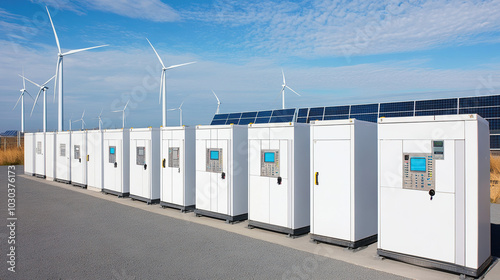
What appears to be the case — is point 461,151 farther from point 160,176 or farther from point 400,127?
point 160,176

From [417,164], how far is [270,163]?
3.16 meters

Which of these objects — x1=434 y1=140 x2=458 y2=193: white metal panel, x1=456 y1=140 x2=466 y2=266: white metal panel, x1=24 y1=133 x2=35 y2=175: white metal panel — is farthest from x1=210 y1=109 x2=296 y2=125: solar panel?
x1=456 y1=140 x2=466 y2=266: white metal panel

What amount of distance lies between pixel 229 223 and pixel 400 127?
4.76m

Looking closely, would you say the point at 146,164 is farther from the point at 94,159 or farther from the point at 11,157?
the point at 11,157

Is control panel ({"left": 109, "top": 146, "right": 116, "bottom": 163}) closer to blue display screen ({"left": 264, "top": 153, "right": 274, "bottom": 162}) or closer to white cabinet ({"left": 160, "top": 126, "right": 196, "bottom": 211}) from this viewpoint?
white cabinet ({"left": 160, "top": 126, "right": 196, "bottom": 211})

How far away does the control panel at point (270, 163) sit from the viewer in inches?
317

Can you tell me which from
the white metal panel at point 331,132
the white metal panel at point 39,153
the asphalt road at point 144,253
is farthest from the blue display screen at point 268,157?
the white metal panel at point 39,153

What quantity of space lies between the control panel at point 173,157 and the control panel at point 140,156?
1.40 m

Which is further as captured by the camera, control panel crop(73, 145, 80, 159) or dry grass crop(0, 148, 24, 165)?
dry grass crop(0, 148, 24, 165)

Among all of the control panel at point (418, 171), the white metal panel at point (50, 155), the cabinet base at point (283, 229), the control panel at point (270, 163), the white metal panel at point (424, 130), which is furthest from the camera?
the white metal panel at point (50, 155)

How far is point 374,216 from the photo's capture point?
7387 mm

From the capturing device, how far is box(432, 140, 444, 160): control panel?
569 centimetres

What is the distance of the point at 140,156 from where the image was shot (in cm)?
1195

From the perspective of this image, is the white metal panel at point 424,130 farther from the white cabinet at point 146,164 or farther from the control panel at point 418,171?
the white cabinet at point 146,164
